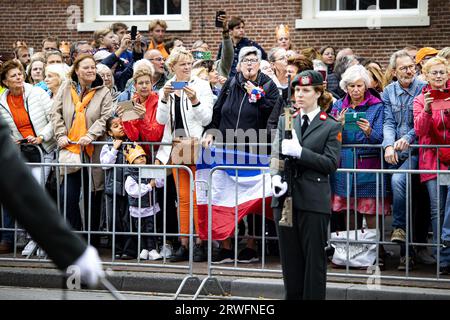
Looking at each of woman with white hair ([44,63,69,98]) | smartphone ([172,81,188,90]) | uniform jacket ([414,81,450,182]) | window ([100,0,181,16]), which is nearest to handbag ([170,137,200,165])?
smartphone ([172,81,188,90])

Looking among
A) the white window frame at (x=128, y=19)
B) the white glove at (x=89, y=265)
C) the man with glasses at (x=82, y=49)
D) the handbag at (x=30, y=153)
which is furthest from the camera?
the white window frame at (x=128, y=19)

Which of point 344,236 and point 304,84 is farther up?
point 304,84

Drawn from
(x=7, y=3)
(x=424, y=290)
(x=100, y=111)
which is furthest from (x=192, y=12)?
(x=424, y=290)

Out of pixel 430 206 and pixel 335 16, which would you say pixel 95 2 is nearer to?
pixel 335 16

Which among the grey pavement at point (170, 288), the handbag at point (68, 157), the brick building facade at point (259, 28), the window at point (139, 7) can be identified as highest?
the window at point (139, 7)

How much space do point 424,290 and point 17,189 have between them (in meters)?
6.17

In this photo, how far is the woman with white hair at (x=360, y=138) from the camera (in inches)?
412

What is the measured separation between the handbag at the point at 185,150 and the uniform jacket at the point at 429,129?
245cm

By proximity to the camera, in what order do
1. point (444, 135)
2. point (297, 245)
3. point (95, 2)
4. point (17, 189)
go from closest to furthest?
point (17, 189) < point (297, 245) < point (444, 135) < point (95, 2)

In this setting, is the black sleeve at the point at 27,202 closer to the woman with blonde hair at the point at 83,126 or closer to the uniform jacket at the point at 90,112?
the woman with blonde hair at the point at 83,126

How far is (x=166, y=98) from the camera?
1133 cm

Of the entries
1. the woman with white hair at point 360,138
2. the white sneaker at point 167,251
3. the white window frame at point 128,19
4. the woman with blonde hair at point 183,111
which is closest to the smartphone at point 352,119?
the woman with white hair at point 360,138

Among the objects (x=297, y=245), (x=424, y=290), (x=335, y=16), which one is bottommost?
(x=424, y=290)

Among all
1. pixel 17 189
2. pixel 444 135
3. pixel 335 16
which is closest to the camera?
pixel 17 189
